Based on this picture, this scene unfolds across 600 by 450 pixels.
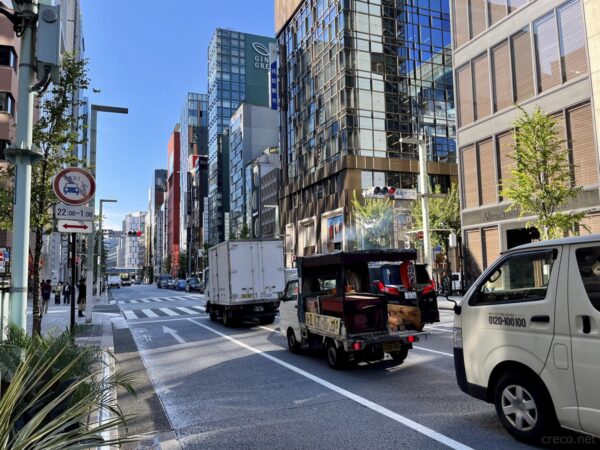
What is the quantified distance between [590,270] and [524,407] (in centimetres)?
149

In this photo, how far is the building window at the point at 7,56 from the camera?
120 feet

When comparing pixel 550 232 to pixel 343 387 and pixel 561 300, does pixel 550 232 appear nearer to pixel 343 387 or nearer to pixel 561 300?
pixel 343 387

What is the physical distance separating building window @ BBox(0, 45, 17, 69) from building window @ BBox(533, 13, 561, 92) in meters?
36.9

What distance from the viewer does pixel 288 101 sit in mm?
60031

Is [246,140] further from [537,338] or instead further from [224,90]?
[537,338]

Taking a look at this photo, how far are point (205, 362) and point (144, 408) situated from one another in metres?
3.40

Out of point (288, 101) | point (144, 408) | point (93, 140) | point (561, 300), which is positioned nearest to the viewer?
point (561, 300)

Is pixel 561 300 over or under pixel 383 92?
under

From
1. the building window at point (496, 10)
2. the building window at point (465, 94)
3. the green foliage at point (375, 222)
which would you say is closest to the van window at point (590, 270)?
the building window at point (465, 94)

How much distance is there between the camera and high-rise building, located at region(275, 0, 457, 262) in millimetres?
46062

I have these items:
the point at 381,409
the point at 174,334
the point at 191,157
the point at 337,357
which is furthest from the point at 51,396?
the point at 191,157

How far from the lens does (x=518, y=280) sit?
16.9 feet

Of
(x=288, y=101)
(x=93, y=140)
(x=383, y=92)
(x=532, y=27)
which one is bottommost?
(x=93, y=140)

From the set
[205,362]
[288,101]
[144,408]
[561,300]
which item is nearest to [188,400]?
[144,408]
